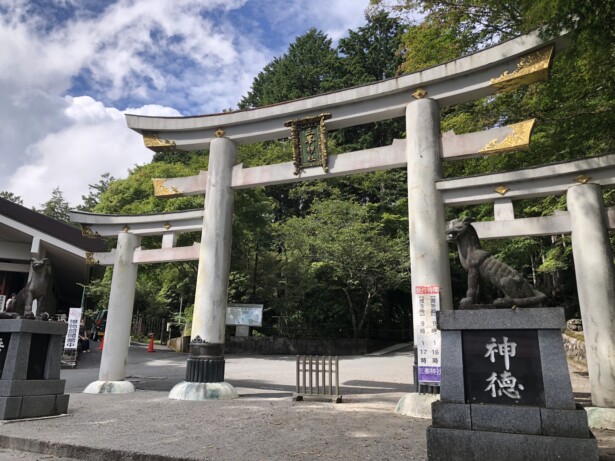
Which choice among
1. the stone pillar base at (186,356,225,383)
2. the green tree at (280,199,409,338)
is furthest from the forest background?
the stone pillar base at (186,356,225,383)

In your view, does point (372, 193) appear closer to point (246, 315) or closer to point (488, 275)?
point (246, 315)

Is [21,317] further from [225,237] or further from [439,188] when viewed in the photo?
[439,188]

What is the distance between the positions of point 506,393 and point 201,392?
240 inches

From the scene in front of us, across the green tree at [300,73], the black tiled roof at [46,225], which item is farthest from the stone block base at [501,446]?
the green tree at [300,73]

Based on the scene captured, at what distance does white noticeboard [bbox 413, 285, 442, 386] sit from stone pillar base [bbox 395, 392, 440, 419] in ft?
0.72

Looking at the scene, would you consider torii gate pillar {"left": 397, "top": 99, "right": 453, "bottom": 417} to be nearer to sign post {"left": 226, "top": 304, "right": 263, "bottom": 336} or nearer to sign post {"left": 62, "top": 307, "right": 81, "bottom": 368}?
sign post {"left": 226, "top": 304, "right": 263, "bottom": 336}

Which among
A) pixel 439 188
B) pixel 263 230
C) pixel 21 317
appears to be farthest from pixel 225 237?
pixel 263 230

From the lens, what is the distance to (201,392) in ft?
27.1

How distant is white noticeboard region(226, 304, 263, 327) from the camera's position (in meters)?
18.5

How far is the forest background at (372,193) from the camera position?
8.23 m

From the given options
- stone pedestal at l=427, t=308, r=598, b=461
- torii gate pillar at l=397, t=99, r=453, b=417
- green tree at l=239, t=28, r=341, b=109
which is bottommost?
stone pedestal at l=427, t=308, r=598, b=461

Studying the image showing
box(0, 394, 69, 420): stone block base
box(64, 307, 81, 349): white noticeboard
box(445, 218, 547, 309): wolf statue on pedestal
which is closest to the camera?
box(445, 218, 547, 309): wolf statue on pedestal

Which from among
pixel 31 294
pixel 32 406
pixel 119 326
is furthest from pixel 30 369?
pixel 119 326

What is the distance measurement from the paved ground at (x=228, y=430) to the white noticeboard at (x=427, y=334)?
782mm
